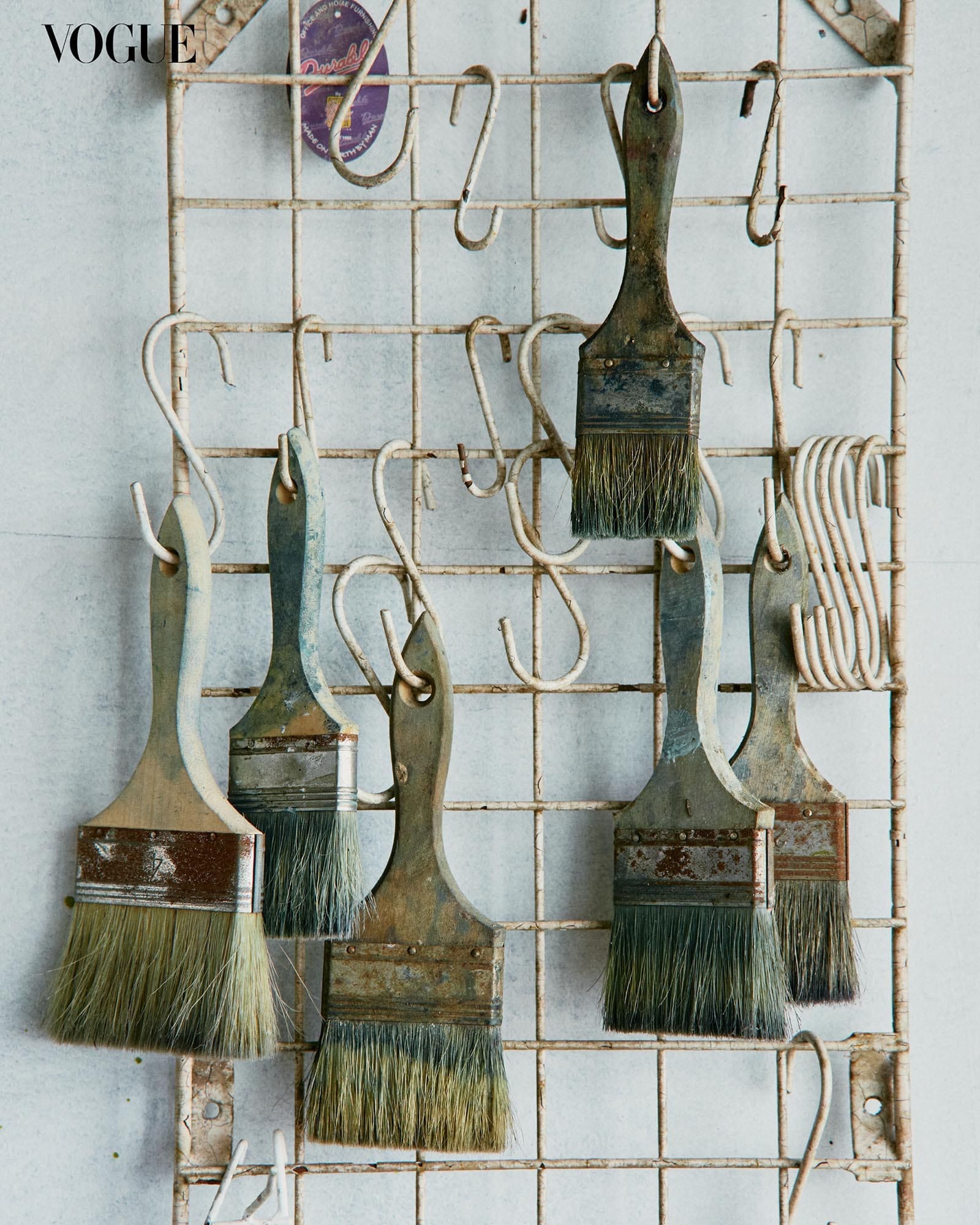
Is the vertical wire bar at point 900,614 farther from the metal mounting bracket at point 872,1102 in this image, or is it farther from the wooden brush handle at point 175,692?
the wooden brush handle at point 175,692

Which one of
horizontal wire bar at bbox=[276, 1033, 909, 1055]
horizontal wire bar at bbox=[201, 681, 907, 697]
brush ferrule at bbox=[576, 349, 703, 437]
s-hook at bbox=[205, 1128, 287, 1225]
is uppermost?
brush ferrule at bbox=[576, 349, 703, 437]

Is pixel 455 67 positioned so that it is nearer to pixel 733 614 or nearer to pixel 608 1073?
pixel 733 614

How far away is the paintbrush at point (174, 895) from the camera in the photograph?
2.41 ft

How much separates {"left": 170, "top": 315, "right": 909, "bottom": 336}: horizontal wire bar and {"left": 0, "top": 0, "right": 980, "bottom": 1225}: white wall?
0.09 ft

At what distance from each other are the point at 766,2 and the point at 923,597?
1.36 ft

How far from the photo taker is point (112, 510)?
845 mm

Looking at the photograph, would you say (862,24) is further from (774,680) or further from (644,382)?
(774,680)

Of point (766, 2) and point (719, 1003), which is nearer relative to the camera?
point (719, 1003)

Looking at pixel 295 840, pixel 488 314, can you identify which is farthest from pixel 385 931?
pixel 488 314

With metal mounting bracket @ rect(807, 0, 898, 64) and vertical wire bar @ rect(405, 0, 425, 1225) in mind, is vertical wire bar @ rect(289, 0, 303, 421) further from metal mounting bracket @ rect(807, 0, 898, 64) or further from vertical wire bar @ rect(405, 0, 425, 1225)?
metal mounting bracket @ rect(807, 0, 898, 64)

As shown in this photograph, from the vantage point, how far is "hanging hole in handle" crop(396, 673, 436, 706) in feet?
2.55

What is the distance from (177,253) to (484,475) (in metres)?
0.24

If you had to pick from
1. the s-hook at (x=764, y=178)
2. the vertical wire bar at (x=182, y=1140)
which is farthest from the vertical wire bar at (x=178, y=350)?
the s-hook at (x=764, y=178)

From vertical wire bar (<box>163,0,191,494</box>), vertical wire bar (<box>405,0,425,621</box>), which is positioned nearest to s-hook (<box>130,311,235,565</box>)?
vertical wire bar (<box>163,0,191,494</box>)
